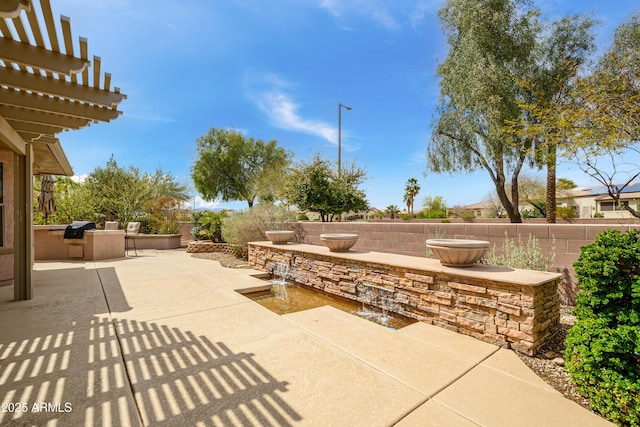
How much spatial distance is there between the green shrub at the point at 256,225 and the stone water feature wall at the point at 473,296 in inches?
197

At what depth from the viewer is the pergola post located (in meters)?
4.46

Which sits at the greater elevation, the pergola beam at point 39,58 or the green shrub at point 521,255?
the pergola beam at point 39,58

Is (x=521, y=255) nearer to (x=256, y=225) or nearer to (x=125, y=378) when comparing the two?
(x=125, y=378)

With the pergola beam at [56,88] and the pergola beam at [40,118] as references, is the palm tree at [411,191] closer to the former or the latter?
the pergola beam at [40,118]

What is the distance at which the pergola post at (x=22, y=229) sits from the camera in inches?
175

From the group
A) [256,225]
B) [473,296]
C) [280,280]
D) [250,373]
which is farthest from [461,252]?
[256,225]

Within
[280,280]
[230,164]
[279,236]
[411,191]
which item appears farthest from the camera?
[411,191]

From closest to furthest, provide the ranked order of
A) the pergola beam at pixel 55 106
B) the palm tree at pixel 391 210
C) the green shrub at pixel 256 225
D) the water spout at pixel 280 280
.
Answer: the pergola beam at pixel 55 106 < the water spout at pixel 280 280 < the green shrub at pixel 256 225 < the palm tree at pixel 391 210

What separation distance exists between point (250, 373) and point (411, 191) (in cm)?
3361

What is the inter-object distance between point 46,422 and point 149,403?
0.58m

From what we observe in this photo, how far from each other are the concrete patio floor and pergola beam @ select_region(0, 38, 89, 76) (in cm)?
279

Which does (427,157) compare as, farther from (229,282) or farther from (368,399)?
(368,399)

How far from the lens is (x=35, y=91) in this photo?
10.7 feet

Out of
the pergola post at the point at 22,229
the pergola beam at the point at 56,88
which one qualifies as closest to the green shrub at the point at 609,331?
the pergola beam at the point at 56,88
